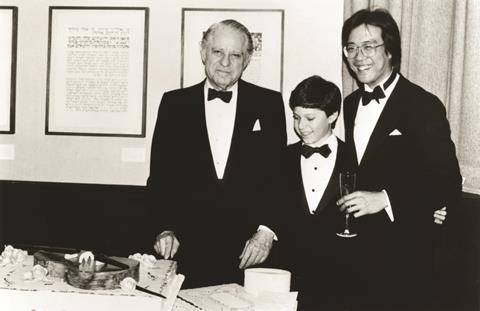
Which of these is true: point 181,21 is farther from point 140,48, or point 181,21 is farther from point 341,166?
point 341,166

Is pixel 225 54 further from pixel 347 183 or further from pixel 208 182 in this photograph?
pixel 347 183

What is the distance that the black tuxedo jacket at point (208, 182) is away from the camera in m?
2.72

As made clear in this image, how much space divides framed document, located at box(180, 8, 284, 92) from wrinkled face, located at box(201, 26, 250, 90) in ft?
2.32

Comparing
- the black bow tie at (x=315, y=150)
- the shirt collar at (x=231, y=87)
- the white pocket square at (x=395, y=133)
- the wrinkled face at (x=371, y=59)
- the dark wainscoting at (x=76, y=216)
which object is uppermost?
the wrinkled face at (x=371, y=59)

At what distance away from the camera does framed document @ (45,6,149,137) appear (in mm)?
3594

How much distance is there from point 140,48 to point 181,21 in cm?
32

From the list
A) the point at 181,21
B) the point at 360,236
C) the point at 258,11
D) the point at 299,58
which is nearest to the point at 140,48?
the point at 181,21

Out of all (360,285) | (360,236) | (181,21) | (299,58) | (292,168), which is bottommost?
(360,285)

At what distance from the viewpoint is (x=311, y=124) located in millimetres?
2555

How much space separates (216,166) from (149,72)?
1.06 m

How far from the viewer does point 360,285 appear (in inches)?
87.5

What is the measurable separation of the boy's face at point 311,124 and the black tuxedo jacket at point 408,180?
9.5 inches

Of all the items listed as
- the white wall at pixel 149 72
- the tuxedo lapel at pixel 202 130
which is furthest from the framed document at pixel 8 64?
the tuxedo lapel at pixel 202 130

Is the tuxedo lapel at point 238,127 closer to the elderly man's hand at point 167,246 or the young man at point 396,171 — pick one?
the elderly man's hand at point 167,246
